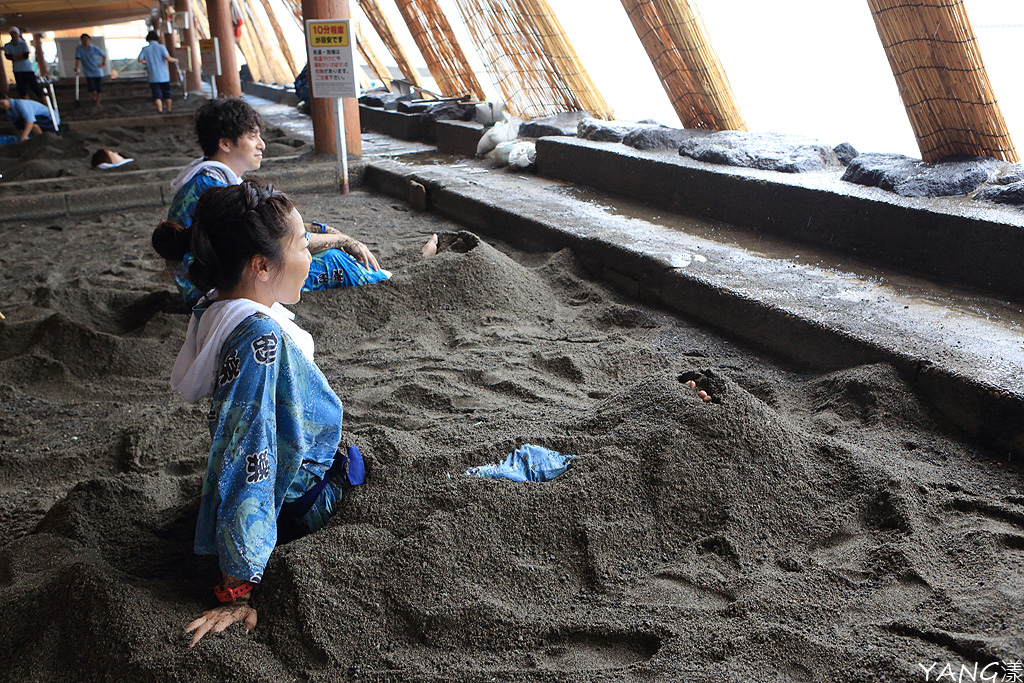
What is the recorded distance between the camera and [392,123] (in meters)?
10.3

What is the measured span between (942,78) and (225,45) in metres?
12.5

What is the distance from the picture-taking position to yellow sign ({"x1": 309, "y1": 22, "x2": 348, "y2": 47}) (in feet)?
21.8

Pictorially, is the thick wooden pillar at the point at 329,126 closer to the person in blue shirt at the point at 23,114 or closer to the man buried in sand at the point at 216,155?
the person in blue shirt at the point at 23,114

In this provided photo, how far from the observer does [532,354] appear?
11.2ft

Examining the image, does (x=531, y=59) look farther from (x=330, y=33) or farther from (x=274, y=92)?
(x=274, y=92)

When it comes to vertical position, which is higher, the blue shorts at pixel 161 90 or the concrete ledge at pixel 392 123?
the blue shorts at pixel 161 90

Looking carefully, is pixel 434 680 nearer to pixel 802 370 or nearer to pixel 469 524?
pixel 469 524

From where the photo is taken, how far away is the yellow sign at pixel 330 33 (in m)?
6.64

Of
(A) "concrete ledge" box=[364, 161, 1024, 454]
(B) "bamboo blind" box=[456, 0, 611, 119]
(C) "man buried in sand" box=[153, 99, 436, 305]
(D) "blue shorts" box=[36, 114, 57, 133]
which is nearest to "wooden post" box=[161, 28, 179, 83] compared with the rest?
(D) "blue shorts" box=[36, 114, 57, 133]

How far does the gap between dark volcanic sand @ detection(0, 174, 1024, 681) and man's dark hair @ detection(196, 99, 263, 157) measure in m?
1.15

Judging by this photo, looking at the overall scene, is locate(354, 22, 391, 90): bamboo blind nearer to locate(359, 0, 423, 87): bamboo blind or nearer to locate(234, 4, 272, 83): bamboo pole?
locate(359, 0, 423, 87): bamboo blind

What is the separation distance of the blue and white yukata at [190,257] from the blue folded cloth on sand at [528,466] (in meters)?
1.25

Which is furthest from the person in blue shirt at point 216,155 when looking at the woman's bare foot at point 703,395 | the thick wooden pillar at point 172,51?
the thick wooden pillar at point 172,51

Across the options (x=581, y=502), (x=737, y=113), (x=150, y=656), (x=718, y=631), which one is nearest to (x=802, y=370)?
(x=581, y=502)
